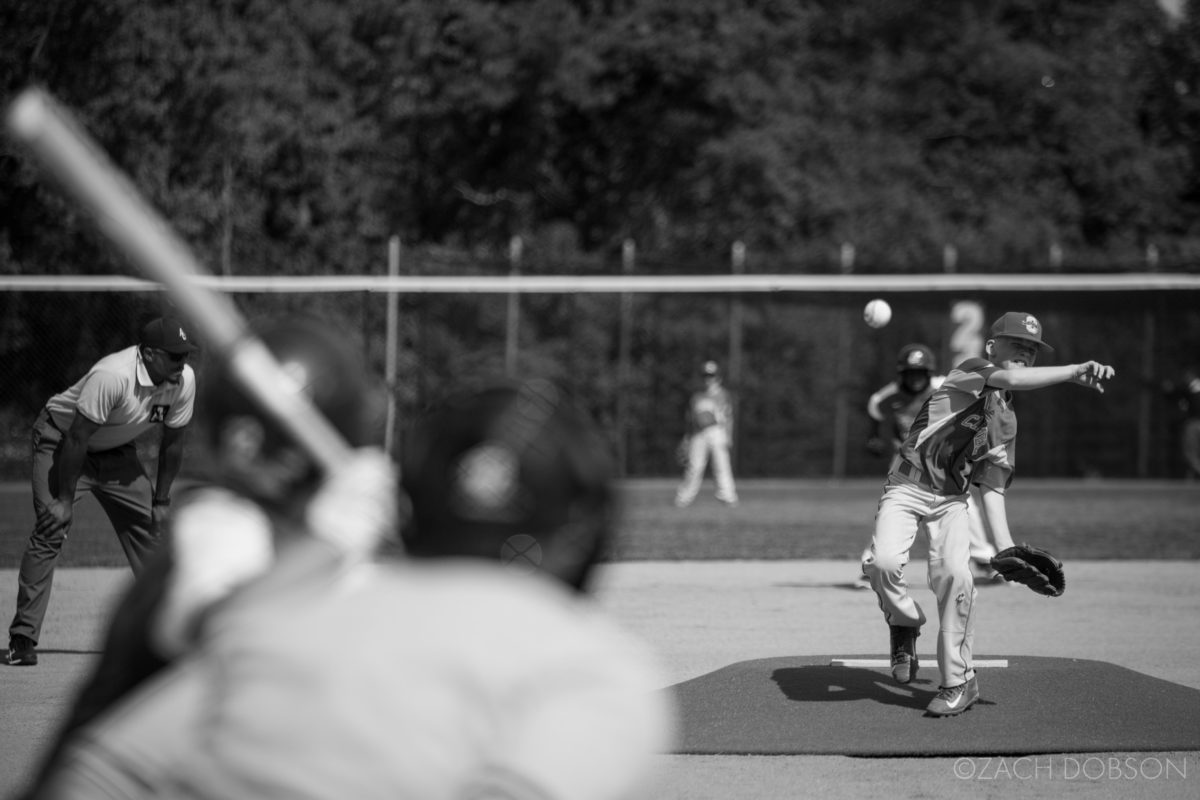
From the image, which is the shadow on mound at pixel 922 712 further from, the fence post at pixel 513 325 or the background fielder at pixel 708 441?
the fence post at pixel 513 325

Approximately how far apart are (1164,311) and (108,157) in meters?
17.0

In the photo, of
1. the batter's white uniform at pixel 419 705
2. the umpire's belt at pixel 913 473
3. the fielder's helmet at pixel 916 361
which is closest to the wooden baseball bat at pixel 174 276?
the batter's white uniform at pixel 419 705

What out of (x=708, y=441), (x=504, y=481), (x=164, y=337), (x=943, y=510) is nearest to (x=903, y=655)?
(x=943, y=510)

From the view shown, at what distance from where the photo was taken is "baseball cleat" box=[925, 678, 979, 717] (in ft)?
23.3

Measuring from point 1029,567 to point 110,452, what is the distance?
5.34 metres

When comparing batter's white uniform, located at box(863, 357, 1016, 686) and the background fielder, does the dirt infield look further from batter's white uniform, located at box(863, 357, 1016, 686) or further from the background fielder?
the background fielder

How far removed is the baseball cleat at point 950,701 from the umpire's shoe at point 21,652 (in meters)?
5.04

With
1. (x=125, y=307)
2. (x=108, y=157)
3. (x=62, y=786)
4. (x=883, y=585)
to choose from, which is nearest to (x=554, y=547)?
(x=62, y=786)

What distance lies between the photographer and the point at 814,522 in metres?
18.4

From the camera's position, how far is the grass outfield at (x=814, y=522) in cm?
1498

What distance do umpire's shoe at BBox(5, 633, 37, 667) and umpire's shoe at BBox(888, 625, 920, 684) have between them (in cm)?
490

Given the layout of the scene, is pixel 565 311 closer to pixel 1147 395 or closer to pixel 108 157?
pixel 108 157

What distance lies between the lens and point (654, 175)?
3072cm

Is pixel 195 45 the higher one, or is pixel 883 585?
pixel 195 45
